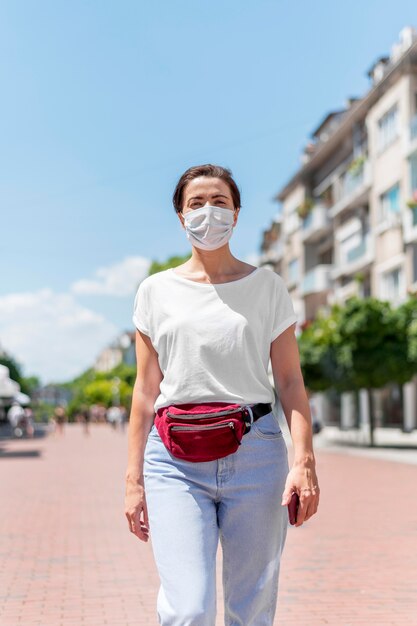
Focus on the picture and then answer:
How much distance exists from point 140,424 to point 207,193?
0.78 m

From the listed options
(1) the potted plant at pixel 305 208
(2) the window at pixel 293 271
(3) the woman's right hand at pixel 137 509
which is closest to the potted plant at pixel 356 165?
(1) the potted plant at pixel 305 208

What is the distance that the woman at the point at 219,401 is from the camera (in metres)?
2.96

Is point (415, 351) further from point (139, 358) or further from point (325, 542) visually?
point (139, 358)

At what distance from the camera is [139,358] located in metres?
3.30

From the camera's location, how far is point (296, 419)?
3137 mm

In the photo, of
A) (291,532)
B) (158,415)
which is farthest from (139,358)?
(291,532)

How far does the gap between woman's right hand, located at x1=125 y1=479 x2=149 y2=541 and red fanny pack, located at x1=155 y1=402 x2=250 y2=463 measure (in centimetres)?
21

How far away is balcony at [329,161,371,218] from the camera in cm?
4331

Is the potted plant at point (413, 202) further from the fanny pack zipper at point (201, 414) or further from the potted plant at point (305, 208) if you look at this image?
the fanny pack zipper at point (201, 414)

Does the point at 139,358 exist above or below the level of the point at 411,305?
below

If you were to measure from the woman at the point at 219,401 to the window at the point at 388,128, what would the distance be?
3721 cm

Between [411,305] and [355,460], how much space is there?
753 cm

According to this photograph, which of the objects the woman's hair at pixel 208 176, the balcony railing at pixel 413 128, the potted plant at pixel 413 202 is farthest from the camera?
the balcony railing at pixel 413 128

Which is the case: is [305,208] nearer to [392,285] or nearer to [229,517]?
[392,285]
